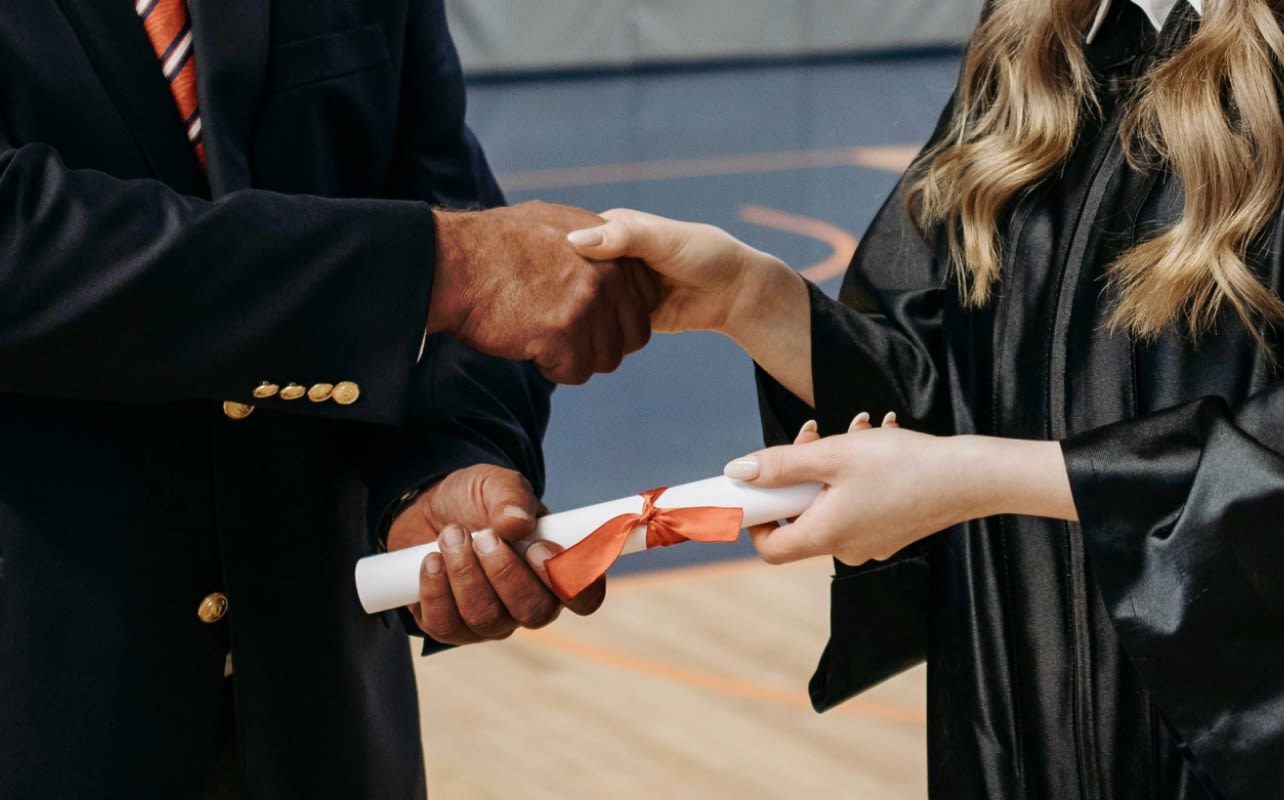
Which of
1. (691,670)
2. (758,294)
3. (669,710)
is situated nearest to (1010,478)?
(758,294)

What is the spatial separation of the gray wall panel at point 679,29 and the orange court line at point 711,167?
10.1 ft

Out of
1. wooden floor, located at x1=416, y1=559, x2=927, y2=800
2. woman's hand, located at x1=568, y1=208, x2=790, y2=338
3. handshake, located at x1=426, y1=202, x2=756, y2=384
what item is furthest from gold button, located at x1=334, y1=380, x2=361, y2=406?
wooden floor, located at x1=416, y1=559, x2=927, y2=800

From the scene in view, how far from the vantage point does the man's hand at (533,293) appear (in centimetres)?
158

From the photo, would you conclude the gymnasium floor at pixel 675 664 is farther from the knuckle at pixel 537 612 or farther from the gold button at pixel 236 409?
the gold button at pixel 236 409

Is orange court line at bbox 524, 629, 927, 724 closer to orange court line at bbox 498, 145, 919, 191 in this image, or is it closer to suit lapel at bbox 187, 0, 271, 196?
suit lapel at bbox 187, 0, 271, 196

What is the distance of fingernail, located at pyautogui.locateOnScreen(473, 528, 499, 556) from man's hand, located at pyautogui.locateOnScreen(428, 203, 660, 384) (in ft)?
0.68

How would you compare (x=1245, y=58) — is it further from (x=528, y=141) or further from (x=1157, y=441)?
(x=528, y=141)

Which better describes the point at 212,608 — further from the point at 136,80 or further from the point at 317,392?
the point at 136,80

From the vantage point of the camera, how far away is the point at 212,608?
5.21ft

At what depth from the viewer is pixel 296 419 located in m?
1.65

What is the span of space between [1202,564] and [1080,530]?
19 cm

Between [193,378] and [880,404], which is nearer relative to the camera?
[193,378]

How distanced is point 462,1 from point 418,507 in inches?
463

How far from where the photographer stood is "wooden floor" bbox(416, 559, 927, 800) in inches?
137
